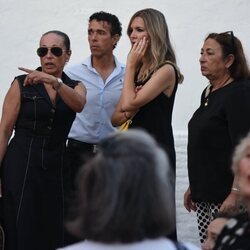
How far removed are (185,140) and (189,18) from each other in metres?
0.97

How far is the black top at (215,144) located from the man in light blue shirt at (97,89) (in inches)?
34.4

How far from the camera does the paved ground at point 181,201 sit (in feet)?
22.0

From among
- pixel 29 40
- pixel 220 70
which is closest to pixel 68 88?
pixel 220 70

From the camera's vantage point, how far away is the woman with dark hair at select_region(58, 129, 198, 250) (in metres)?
2.42

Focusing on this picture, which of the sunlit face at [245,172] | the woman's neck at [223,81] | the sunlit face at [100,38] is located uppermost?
the sunlit face at [100,38]

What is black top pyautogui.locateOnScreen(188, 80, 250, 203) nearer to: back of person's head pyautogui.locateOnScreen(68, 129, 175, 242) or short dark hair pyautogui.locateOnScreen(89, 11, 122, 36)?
short dark hair pyautogui.locateOnScreen(89, 11, 122, 36)

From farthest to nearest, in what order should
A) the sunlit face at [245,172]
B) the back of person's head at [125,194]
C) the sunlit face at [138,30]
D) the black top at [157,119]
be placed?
1. the sunlit face at [138,30]
2. the black top at [157,119]
3. the sunlit face at [245,172]
4. the back of person's head at [125,194]

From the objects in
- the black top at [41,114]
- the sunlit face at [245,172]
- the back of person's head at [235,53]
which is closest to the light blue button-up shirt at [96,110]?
the black top at [41,114]

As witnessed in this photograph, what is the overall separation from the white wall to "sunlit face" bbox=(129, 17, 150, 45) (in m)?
1.61

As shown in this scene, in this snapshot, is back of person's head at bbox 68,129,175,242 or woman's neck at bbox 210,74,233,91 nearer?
back of person's head at bbox 68,129,175,242

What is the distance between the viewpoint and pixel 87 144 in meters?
5.58

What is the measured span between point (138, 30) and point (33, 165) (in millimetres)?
A: 1028

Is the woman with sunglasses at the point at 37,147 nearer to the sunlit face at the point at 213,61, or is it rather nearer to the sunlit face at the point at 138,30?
the sunlit face at the point at 138,30

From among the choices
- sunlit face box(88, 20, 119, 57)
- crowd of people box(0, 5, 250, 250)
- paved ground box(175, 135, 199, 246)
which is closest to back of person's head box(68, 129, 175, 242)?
crowd of people box(0, 5, 250, 250)
